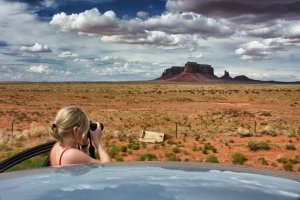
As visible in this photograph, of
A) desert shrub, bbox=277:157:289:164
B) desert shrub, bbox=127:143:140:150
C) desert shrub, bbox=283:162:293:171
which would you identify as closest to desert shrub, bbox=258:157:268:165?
desert shrub, bbox=277:157:289:164

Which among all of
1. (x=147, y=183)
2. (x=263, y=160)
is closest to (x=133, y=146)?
(x=263, y=160)

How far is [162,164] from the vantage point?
264cm

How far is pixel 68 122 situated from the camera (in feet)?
10.8

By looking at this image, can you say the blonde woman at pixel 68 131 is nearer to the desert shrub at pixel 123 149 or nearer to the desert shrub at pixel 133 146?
the desert shrub at pixel 123 149

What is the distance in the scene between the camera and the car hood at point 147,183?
70.6 inches

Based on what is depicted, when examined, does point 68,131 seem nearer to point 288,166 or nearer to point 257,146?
point 288,166

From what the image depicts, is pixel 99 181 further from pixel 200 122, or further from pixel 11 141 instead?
pixel 200 122

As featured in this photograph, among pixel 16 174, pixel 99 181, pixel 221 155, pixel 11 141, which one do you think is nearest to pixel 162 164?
pixel 99 181

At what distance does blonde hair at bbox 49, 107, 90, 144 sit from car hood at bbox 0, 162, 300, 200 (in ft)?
2.53

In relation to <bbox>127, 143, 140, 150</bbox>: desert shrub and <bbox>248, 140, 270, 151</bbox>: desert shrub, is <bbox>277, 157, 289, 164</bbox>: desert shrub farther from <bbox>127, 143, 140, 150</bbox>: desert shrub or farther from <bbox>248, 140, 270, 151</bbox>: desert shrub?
<bbox>127, 143, 140, 150</bbox>: desert shrub

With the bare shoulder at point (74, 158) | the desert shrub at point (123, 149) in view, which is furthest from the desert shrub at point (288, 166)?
the bare shoulder at point (74, 158)

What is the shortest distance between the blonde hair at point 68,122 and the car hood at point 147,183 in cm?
77

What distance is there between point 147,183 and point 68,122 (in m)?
1.46

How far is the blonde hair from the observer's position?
10.7 ft
